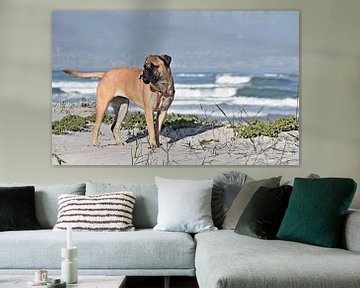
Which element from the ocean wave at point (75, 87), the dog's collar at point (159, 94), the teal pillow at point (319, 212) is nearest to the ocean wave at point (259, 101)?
the dog's collar at point (159, 94)

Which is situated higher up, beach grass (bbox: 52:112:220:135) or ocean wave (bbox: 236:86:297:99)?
ocean wave (bbox: 236:86:297:99)

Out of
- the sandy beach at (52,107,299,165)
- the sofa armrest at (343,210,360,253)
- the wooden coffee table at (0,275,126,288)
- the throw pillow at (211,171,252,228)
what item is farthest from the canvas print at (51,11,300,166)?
the wooden coffee table at (0,275,126,288)

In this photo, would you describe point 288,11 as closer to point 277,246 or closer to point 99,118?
point 99,118

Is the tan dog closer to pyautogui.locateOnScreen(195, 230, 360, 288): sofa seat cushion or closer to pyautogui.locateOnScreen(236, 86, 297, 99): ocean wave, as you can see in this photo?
pyautogui.locateOnScreen(236, 86, 297, 99): ocean wave

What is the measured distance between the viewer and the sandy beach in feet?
18.5

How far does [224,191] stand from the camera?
17.4 feet

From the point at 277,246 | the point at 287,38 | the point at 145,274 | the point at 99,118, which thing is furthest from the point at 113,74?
the point at 277,246

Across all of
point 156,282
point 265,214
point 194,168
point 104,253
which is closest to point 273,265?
point 265,214

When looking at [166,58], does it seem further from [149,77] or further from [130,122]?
[130,122]

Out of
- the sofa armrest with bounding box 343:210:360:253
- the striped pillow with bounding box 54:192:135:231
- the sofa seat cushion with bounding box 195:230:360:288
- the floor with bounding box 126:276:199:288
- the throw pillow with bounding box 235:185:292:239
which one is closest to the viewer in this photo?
the sofa seat cushion with bounding box 195:230:360:288

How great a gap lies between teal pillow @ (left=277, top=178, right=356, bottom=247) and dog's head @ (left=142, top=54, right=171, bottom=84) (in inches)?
69.8

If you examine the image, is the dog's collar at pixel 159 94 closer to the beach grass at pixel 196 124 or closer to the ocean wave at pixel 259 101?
the beach grass at pixel 196 124

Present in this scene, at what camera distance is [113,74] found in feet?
18.6

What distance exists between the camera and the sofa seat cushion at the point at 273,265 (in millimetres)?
3068
